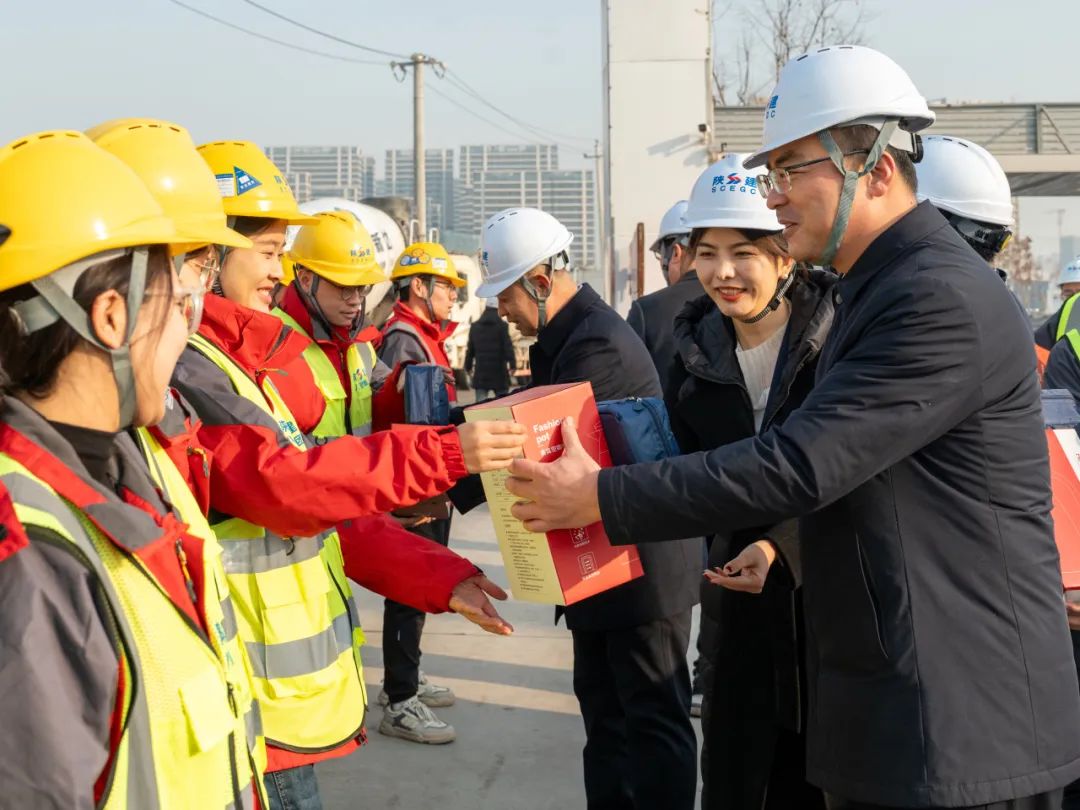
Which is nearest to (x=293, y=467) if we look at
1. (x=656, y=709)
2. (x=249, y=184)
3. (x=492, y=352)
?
(x=249, y=184)

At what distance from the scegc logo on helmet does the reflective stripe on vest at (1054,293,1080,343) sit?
3.00 meters

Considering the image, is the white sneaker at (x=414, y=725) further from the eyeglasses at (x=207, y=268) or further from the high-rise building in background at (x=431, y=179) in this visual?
the high-rise building in background at (x=431, y=179)

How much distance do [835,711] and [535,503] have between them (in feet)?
2.72

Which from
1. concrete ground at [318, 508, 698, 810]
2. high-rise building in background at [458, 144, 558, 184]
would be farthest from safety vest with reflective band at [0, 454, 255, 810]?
high-rise building in background at [458, 144, 558, 184]

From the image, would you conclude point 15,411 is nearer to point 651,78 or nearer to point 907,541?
point 907,541

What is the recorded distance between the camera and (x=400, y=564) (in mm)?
2963

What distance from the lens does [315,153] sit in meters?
134

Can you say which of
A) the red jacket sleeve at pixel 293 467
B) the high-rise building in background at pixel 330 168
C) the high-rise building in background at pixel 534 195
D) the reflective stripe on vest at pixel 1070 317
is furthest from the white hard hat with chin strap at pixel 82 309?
the high-rise building in background at pixel 534 195

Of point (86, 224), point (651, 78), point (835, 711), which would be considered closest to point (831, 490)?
point (835, 711)

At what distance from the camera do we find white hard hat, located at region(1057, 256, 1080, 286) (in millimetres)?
10164

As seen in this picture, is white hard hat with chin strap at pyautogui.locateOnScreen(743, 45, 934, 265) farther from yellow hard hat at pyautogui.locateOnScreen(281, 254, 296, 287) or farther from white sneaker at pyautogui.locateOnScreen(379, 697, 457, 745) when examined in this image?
white sneaker at pyautogui.locateOnScreen(379, 697, 457, 745)

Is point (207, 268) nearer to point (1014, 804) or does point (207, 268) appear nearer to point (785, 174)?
point (785, 174)

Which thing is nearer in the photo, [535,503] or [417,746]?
[535,503]

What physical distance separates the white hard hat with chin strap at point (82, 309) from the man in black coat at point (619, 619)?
2153 mm
